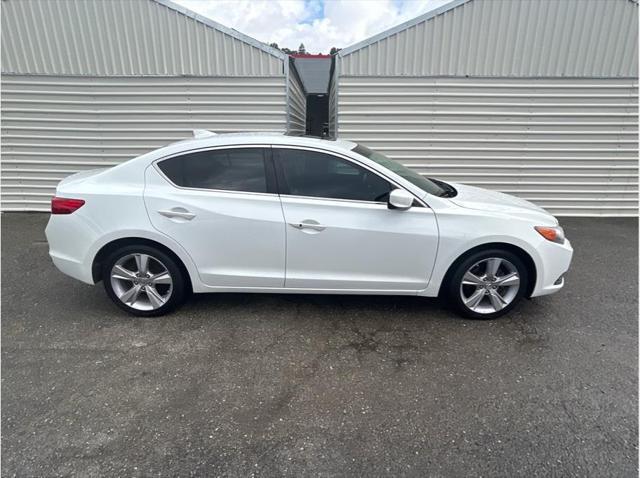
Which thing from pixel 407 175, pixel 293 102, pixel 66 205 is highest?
pixel 293 102

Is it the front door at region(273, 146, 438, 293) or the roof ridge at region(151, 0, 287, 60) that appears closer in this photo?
the front door at region(273, 146, 438, 293)

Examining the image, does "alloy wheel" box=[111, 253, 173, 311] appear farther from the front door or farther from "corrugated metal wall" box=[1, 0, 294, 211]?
"corrugated metal wall" box=[1, 0, 294, 211]

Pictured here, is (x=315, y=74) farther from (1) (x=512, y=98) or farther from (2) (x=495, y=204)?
(2) (x=495, y=204)

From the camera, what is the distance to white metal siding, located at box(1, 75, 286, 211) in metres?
6.35

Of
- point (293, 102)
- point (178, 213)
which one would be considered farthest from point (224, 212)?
point (293, 102)

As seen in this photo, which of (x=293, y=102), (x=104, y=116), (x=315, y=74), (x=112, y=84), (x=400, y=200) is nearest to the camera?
→ (x=400, y=200)

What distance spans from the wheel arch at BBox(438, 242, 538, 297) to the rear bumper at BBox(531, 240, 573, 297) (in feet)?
0.13

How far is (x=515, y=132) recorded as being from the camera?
6.54m

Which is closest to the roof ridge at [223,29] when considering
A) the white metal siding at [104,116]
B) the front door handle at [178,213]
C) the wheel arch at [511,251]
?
the white metal siding at [104,116]

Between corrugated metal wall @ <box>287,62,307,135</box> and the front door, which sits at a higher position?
corrugated metal wall @ <box>287,62,307,135</box>

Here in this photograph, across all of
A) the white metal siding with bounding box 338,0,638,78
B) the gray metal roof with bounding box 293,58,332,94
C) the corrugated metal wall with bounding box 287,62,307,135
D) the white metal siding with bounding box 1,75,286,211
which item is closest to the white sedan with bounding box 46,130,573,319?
the corrugated metal wall with bounding box 287,62,307,135

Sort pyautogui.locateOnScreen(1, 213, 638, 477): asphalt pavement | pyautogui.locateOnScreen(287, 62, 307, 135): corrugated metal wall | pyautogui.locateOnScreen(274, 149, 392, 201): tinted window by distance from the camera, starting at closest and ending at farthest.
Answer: pyautogui.locateOnScreen(1, 213, 638, 477): asphalt pavement → pyautogui.locateOnScreen(274, 149, 392, 201): tinted window → pyautogui.locateOnScreen(287, 62, 307, 135): corrugated metal wall

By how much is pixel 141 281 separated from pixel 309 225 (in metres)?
1.51

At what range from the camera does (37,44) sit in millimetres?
6172
